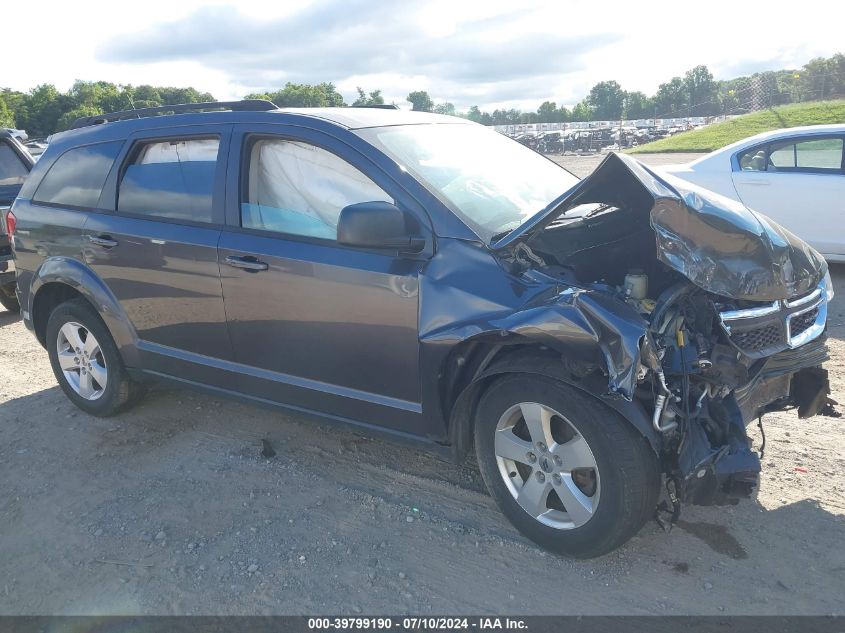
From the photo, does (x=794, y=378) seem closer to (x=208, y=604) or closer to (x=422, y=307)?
(x=422, y=307)

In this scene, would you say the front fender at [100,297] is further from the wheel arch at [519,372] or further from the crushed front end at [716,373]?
the crushed front end at [716,373]

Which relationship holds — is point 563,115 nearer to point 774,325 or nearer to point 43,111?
point 43,111

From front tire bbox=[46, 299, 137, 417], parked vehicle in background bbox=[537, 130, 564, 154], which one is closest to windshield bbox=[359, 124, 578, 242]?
front tire bbox=[46, 299, 137, 417]

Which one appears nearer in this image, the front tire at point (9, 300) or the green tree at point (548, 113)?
the front tire at point (9, 300)

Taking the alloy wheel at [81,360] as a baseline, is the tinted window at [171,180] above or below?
above

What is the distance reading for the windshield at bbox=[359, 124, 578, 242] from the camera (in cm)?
339

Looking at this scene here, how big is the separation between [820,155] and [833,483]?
500 centimetres

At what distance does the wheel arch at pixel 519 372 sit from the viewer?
274 centimetres

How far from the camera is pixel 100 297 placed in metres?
4.49

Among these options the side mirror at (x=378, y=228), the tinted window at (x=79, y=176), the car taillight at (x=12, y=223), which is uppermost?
the tinted window at (x=79, y=176)

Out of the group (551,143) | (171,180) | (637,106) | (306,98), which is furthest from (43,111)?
(637,106)

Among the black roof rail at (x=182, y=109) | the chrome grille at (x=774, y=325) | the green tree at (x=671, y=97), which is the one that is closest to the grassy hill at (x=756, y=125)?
the black roof rail at (x=182, y=109)

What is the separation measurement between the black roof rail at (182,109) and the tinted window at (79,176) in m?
0.31

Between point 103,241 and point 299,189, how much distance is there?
5.00 ft
